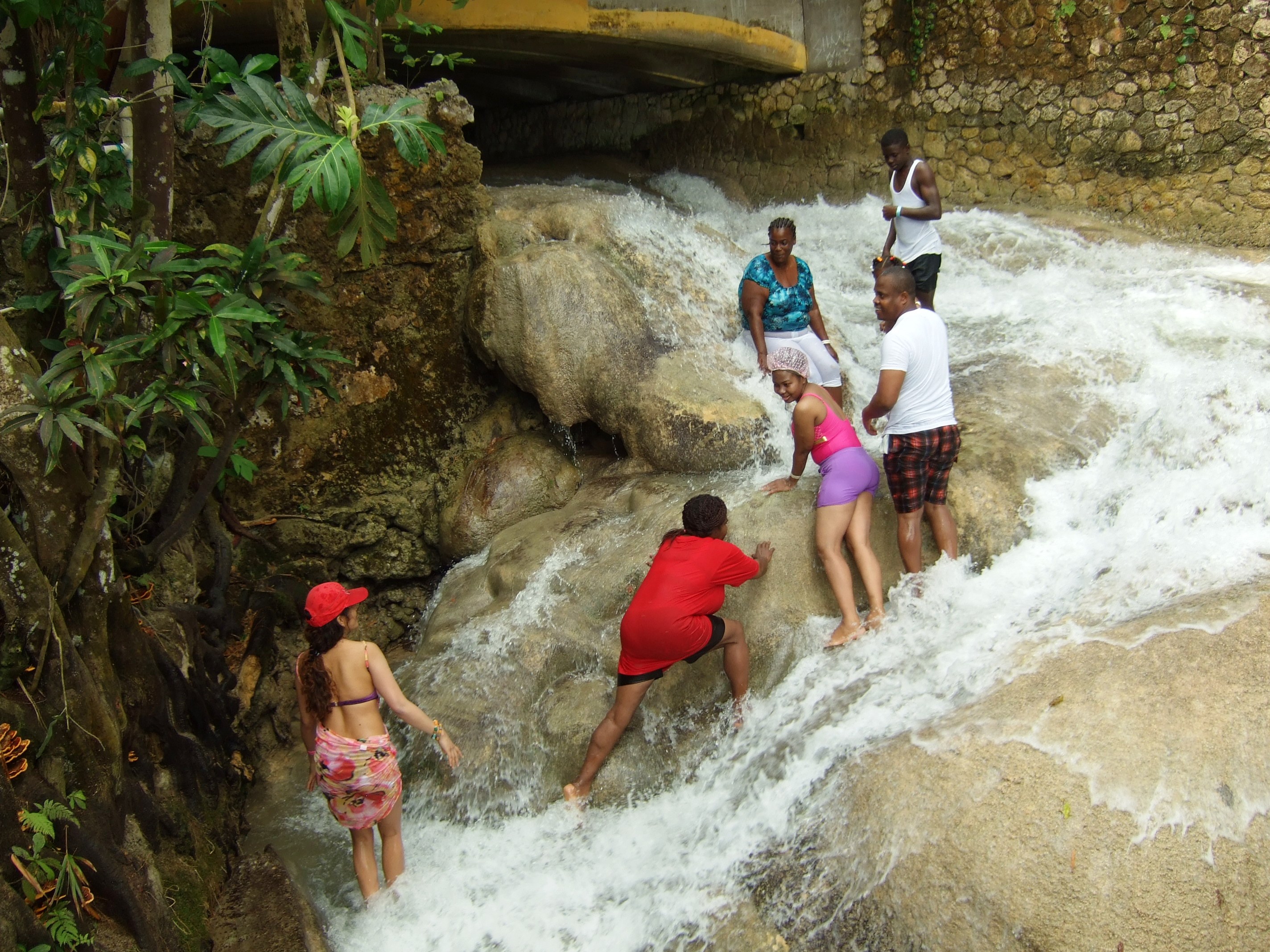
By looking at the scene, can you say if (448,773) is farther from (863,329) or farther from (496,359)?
(863,329)

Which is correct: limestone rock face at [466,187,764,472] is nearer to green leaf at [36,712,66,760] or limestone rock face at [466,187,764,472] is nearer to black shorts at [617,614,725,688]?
black shorts at [617,614,725,688]

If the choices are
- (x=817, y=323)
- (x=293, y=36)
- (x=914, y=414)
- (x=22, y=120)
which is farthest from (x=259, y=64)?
(x=817, y=323)

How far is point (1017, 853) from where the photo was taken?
10.3 ft

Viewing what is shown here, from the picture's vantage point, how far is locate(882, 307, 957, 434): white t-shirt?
4.40 meters

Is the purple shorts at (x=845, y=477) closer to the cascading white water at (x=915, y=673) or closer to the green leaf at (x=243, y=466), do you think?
the cascading white water at (x=915, y=673)

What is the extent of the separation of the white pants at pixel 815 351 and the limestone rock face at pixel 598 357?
0.40m

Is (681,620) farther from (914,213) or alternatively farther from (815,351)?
(914,213)

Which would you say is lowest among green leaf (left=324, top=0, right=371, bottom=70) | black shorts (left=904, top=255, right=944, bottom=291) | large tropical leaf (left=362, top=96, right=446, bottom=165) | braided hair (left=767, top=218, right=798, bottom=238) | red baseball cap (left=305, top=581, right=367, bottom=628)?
red baseball cap (left=305, top=581, right=367, bottom=628)

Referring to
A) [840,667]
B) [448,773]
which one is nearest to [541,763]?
[448,773]

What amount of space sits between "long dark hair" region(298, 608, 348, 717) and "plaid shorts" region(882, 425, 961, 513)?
2613mm

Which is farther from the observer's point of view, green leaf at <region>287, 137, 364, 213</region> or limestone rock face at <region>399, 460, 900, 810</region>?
limestone rock face at <region>399, 460, 900, 810</region>

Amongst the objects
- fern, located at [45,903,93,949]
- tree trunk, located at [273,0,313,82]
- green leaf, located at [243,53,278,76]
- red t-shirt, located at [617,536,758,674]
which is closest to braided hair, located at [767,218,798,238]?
red t-shirt, located at [617,536,758,674]

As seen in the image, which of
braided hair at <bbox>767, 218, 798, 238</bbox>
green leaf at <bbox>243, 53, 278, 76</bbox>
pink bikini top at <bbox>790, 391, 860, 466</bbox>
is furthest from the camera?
braided hair at <bbox>767, 218, 798, 238</bbox>

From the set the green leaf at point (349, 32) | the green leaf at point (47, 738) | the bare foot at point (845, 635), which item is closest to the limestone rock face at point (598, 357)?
the bare foot at point (845, 635)
